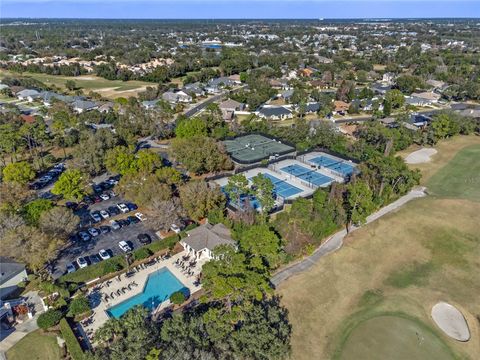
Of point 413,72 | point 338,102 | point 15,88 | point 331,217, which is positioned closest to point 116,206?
point 331,217

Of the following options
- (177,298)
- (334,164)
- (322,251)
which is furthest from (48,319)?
(334,164)

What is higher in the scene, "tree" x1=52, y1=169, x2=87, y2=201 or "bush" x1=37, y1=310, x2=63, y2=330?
"tree" x1=52, y1=169, x2=87, y2=201

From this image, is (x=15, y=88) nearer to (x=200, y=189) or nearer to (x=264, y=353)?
(x=200, y=189)

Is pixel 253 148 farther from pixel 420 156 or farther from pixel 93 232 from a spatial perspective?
pixel 93 232

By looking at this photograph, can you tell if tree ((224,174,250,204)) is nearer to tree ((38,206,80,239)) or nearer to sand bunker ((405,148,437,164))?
tree ((38,206,80,239))

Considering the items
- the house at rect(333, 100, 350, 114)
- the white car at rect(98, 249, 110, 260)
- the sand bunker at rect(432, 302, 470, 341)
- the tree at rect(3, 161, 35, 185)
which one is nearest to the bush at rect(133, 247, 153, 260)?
the white car at rect(98, 249, 110, 260)
